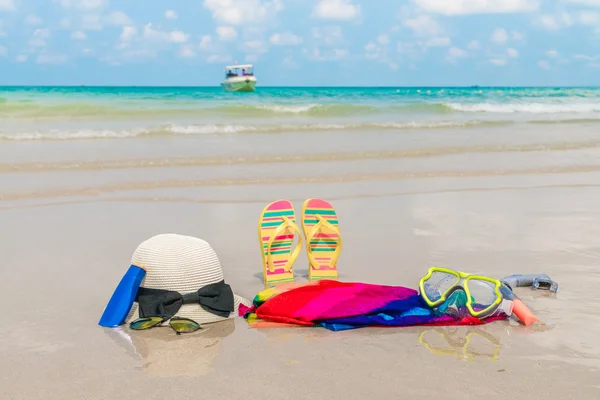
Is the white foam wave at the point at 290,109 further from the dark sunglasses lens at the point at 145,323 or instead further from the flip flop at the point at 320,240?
the dark sunglasses lens at the point at 145,323

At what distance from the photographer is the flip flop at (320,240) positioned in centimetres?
452

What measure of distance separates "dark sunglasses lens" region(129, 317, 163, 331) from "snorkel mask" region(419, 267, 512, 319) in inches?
55.3

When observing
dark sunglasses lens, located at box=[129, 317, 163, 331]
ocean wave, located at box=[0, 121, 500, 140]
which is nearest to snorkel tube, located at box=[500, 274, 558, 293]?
dark sunglasses lens, located at box=[129, 317, 163, 331]

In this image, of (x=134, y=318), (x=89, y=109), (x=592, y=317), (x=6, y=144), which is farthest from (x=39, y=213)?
(x=89, y=109)

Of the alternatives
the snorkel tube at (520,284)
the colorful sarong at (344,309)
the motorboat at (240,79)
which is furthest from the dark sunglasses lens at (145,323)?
the motorboat at (240,79)

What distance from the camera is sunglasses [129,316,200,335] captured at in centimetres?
341

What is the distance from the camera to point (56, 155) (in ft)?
33.2

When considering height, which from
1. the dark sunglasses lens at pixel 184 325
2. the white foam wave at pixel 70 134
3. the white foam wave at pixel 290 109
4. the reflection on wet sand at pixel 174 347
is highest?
the white foam wave at pixel 290 109

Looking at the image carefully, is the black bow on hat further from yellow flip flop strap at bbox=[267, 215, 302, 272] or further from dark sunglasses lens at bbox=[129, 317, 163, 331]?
yellow flip flop strap at bbox=[267, 215, 302, 272]

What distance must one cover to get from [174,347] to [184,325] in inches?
8.9

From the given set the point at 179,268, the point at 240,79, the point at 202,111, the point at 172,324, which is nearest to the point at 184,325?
the point at 172,324

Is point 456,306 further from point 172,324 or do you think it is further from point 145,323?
point 145,323

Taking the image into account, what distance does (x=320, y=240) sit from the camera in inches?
181

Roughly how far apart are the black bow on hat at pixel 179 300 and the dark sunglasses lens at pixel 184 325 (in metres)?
0.08
